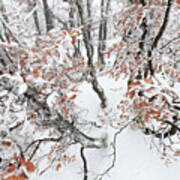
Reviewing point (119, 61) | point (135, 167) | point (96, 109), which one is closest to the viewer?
point (119, 61)

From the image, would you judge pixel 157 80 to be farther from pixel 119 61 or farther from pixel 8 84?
pixel 8 84

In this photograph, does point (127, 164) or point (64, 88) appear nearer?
point (64, 88)

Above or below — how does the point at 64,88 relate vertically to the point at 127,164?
above

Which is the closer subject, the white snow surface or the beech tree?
the beech tree

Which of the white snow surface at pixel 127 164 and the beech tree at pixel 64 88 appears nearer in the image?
the beech tree at pixel 64 88

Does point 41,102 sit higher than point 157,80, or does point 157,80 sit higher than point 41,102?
point 157,80

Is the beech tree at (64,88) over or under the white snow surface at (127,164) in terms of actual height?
over

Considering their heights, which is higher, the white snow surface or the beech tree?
the beech tree

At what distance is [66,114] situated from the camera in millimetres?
2793

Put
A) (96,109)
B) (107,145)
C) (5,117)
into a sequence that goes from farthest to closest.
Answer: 1. (96,109)
2. (107,145)
3. (5,117)

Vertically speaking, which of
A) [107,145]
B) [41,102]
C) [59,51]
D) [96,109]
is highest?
[59,51]

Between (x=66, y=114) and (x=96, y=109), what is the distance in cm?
193

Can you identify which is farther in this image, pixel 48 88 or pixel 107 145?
pixel 107 145

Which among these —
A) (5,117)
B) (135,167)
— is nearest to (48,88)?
(5,117)
